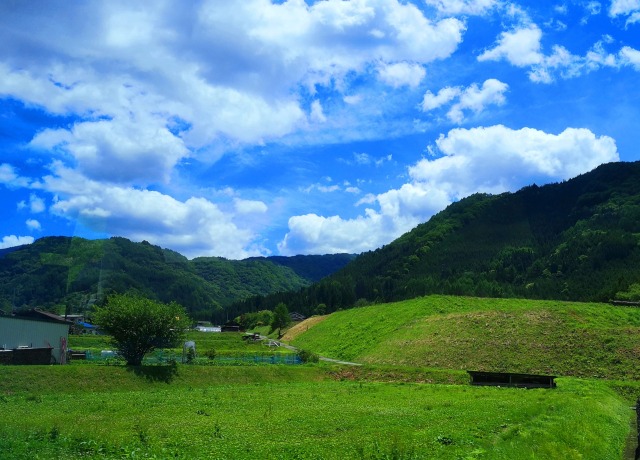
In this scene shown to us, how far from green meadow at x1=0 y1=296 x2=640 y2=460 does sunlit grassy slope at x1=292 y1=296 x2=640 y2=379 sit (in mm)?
219

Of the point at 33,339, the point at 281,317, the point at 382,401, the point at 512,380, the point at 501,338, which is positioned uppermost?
the point at 281,317

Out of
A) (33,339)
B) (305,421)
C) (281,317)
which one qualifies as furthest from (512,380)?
(281,317)

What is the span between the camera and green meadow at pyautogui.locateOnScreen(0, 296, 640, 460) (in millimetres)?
17469

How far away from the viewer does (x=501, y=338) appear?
5909 centimetres

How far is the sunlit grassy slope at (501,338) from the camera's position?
50344 mm

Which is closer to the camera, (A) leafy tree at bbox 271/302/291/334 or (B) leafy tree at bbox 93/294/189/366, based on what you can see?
(B) leafy tree at bbox 93/294/189/366

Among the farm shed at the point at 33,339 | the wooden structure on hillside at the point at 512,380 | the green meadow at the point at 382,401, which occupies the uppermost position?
Answer: the farm shed at the point at 33,339

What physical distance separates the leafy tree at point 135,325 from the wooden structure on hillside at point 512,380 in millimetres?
30579

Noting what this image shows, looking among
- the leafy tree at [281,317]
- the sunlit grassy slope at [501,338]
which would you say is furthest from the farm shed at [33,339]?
the leafy tree at [281,317]

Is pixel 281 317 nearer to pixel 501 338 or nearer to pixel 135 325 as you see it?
pixel 501 338

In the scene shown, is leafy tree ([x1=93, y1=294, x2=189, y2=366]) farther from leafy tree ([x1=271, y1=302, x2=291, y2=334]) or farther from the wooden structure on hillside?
leafy tree ([x1=271, y1=302, x2=291, y2=334])

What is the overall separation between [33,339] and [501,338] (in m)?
53.1

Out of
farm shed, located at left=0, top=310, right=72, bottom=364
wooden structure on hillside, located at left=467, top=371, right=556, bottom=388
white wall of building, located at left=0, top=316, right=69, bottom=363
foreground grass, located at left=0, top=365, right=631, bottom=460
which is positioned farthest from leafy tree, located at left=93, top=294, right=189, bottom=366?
wooden structure on hillside, located at left=467, top=371, right=556, bottom=388

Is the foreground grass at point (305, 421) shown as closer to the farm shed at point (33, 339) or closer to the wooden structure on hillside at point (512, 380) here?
the wooden structure on hillside at point (512, 380)
